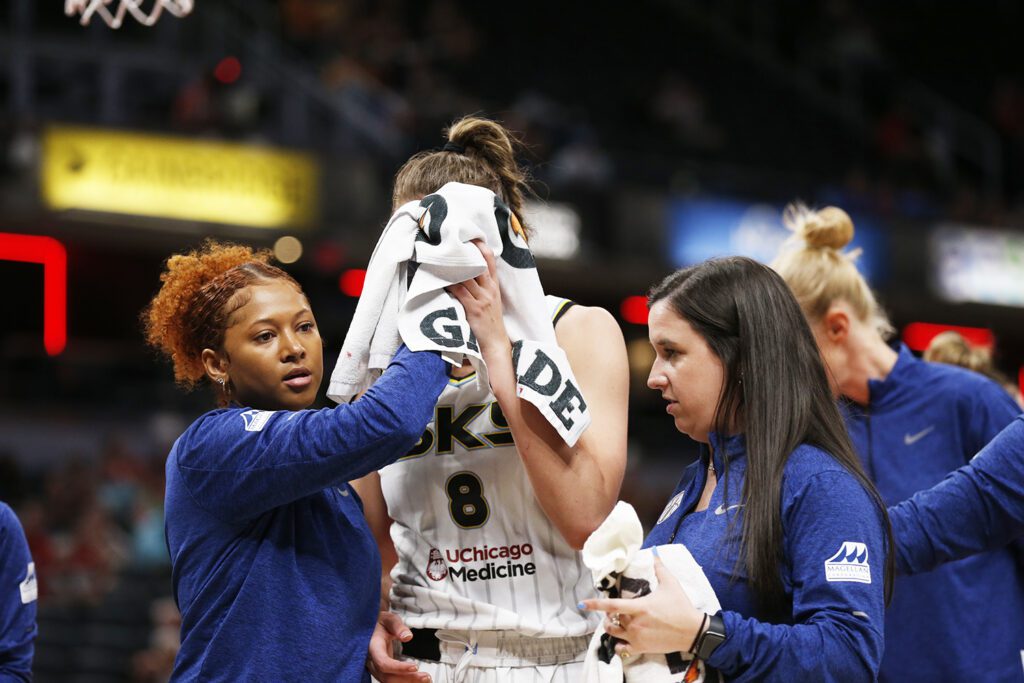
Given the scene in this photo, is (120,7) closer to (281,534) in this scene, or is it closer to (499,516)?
(281,534)

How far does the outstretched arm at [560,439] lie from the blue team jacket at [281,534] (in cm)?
16

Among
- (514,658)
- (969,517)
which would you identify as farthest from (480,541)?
(969,517)

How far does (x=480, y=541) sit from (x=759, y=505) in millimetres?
692

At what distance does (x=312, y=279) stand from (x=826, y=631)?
12.4 meters

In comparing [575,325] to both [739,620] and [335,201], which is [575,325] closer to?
[739,620]

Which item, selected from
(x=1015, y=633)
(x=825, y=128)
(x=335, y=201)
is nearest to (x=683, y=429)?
(x=1015, y=633)

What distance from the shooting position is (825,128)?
1669 cm

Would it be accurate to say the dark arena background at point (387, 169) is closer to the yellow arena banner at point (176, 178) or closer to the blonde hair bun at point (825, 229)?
the yellow arena banner at point (176, 178)

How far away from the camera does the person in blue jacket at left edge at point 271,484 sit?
8.02ft

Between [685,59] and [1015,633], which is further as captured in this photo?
[685,59]

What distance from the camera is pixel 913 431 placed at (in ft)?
11.6

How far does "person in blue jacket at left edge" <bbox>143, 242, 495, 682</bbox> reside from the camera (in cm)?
245

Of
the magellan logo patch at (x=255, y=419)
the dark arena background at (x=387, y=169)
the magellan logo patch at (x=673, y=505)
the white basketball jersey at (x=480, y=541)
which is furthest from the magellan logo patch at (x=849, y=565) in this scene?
the dark arena background at (x=387, y=169)

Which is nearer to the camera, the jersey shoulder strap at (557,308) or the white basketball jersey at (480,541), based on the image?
the white basketball jersey at (480,541)
